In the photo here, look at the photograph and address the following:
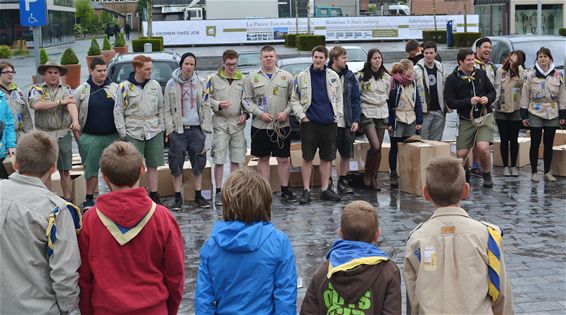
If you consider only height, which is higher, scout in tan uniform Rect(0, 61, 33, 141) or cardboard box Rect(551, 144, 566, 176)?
scout in tan uniform Rect(0, 61, 33, 141)

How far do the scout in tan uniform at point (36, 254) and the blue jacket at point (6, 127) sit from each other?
5161mm

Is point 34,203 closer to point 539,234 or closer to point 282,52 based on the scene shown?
point 539,234

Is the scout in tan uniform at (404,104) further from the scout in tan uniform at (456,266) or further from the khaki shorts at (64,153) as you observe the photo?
the scout in tan uniform at (456,266)

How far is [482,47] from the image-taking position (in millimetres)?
11953

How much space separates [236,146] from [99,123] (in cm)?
171

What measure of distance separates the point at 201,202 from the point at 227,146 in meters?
0.77

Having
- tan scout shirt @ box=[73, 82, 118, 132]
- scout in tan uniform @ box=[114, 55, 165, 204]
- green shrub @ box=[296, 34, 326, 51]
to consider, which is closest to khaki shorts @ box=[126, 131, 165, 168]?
scout in tan uniform @ box=[114, 55, 165, 204]

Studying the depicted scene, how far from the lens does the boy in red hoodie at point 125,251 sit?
181 inches

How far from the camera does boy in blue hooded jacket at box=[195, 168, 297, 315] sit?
4.43 meters

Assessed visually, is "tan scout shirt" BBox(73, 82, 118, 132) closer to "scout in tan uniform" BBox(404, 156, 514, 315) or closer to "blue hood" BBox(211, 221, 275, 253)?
"blue hood" BBox(211, 221, 275, 253)

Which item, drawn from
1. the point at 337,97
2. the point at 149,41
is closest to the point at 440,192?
the point at 337,97

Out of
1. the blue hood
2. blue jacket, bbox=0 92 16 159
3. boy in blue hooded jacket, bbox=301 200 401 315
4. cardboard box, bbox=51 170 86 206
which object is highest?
blue jacket, bbox=0 92 16 159

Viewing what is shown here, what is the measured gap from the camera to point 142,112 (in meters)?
10.5

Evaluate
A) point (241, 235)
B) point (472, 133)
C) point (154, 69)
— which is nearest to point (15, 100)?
point (472, 133)
